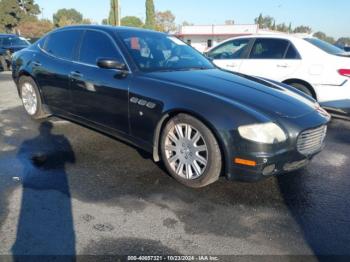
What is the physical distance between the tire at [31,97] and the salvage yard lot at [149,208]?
1293 mm

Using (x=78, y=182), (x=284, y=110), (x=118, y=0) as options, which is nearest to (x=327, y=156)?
(x=284, y=110)

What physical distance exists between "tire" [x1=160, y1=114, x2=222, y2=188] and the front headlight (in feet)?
1.05

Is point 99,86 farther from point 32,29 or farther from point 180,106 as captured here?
point 32,29

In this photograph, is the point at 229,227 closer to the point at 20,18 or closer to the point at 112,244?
the point at 112,244

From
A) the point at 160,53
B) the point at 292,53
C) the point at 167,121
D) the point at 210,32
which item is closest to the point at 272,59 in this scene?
the point at 292,53

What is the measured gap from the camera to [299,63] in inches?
251

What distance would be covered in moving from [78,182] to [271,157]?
202 centimetres

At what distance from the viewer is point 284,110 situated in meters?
3.32

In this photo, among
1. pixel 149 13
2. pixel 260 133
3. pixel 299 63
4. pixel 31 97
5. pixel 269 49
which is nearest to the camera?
pixel 260 133

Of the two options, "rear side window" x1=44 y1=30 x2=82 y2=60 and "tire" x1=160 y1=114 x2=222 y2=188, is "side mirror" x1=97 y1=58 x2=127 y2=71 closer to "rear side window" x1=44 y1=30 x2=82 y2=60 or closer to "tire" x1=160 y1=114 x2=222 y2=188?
"tire" x1=160 y1=114 x2=222 y2=188

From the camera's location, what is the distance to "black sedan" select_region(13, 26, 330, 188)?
3.08 metres

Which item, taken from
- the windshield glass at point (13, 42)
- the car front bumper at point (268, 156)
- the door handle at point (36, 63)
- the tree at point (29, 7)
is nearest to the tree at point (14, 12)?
the tree at point (29, 7)

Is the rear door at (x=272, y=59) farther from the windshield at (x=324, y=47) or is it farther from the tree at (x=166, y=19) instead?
the tree at (x=166, y=19)

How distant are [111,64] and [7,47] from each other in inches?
500
